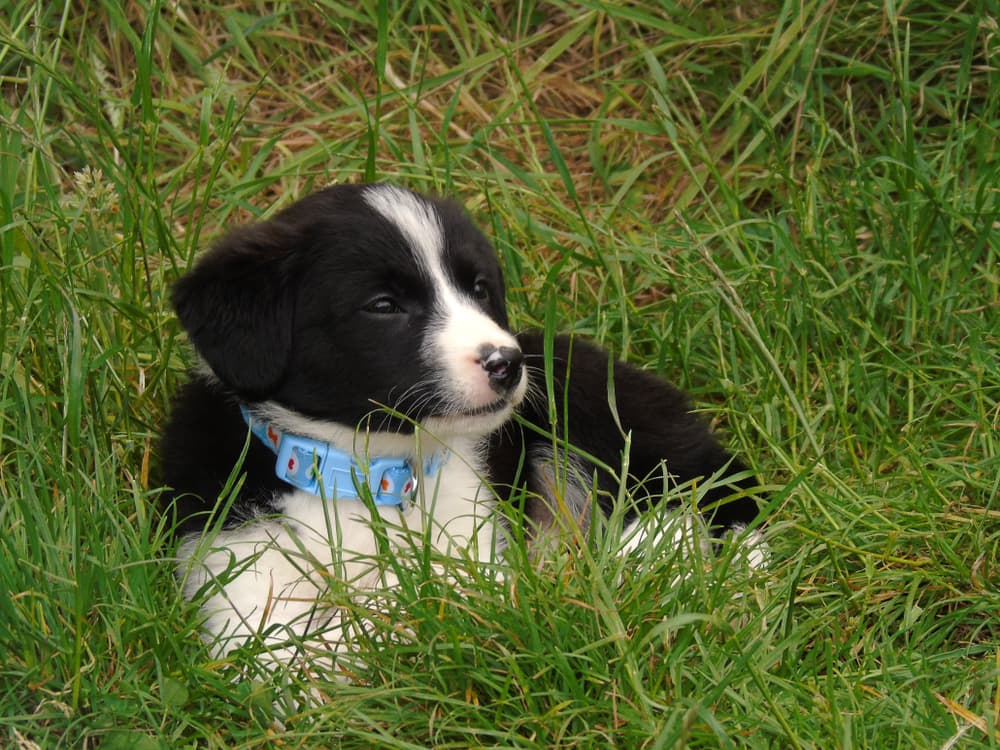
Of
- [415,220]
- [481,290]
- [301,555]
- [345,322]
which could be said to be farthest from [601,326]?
[301,555]

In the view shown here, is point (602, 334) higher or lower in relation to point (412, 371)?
lower

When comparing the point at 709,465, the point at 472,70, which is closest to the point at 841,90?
the point at 472,70

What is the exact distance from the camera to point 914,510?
331cm

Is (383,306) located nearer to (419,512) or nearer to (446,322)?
(446,322)

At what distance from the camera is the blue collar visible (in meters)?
3.12

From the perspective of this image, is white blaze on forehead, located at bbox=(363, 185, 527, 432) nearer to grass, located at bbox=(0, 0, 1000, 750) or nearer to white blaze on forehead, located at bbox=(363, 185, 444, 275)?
white blaze on forehead, located at bbox=(363, 185, 444, 275)

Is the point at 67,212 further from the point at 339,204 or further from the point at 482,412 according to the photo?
the point at 482,412

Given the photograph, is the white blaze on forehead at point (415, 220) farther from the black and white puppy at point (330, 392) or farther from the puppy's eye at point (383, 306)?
the puppy's eye at point (383, 306)

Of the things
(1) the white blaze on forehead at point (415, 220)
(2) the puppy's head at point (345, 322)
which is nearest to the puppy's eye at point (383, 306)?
(2) the puppy's head at point (345, 322)

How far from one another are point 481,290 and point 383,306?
34 cm

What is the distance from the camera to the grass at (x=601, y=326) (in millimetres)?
2582

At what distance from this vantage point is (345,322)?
10.3 feet

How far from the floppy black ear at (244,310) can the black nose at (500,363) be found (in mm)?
484

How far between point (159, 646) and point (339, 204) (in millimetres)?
1157
